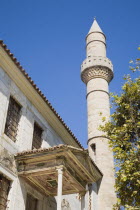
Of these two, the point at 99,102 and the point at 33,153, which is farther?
the point at 99,102

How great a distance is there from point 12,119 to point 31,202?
128 inches

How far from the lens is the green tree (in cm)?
862

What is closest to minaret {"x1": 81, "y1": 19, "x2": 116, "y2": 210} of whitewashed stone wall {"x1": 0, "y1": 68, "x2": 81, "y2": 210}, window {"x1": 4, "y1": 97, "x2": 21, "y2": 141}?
whitewashed stone wall {"x1": 0, "y1": 68, "x2": 81, "y2": 210}

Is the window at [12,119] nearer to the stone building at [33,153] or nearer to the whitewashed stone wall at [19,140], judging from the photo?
the stone building at [33,153]

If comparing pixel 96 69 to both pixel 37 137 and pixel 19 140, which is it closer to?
pixel 37 137

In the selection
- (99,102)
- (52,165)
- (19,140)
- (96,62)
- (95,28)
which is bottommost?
(52,165)

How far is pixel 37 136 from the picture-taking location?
12430mm

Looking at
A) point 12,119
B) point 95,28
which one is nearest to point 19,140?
point 12,119

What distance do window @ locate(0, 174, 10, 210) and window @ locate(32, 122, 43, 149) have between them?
2687mm

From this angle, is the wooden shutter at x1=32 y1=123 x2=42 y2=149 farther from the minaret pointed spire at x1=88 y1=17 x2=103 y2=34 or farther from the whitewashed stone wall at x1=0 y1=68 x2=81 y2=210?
the minaret pointed spire at x1=88 y1=17 x2=103 y2=34

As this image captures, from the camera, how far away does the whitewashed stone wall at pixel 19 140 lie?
952 centimetres

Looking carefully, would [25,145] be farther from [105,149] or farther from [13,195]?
[105,149]

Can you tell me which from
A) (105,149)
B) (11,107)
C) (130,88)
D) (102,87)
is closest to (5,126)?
(11,107)

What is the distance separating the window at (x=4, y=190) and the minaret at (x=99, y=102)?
840 cm
